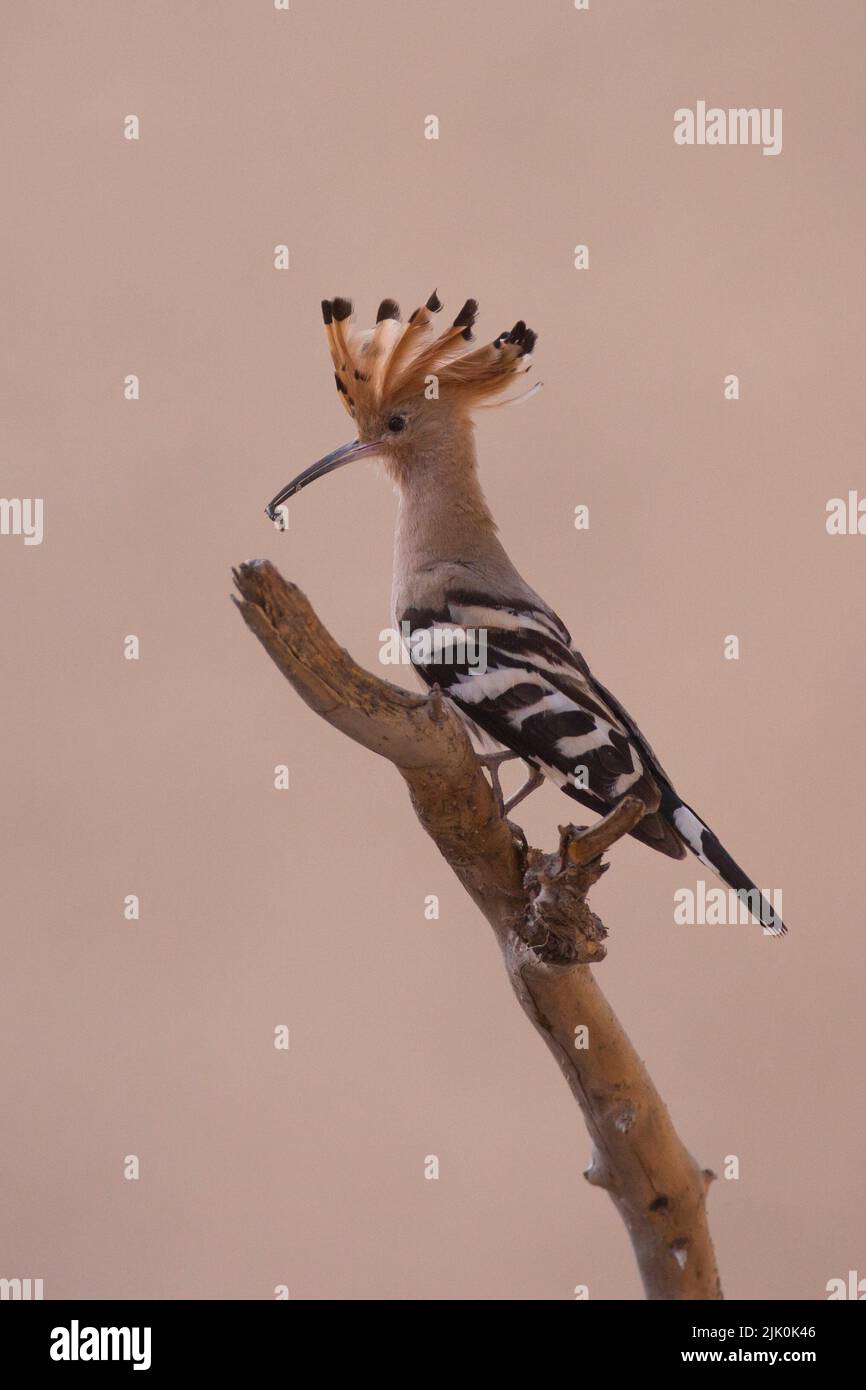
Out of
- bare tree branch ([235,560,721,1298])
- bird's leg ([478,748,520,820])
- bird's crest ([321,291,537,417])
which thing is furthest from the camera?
bird's crest ([321,291,537,417])

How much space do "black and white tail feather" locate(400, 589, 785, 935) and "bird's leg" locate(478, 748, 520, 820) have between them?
0.04ft

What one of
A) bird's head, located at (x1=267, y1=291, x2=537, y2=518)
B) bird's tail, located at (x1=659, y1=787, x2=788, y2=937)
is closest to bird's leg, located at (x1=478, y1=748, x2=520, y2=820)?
bird's tail, located at (x1=659, y1=787, x2=788, y2=937)

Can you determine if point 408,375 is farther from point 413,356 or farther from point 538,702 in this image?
point 538,702

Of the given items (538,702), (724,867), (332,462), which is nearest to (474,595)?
(538,702)

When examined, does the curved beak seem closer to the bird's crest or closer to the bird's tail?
the bird's crest

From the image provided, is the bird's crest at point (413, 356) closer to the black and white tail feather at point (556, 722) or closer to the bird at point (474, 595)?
the bird at point (474, 595)

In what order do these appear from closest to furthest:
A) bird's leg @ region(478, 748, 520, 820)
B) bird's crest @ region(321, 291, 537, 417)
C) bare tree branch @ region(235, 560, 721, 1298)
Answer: bare tree branch @ region(235, 560, 721, 1298)
bird's leg @ region(478, 748, 520, 820)
bird's crest @ region(321, 291, 537, 417)

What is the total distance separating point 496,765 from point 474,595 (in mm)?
212

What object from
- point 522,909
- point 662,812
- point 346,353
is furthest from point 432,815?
point 346,353

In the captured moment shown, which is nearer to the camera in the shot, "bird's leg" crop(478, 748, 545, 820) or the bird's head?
A: "bird's leg" crop(478, 748, 545, 820)

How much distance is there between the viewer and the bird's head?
1.75 m

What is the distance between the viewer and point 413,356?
177 cm
